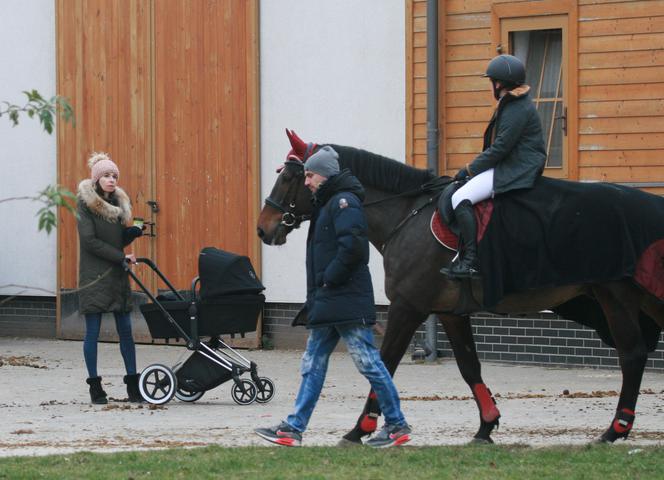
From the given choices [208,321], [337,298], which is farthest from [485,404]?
[208,321]

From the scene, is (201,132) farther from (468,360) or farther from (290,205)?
(468,360)

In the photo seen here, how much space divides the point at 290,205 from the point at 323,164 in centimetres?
89

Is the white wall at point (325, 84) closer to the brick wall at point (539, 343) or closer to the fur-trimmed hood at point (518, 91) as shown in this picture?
the brick wall at point (539, 343)

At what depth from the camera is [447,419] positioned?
11.1 m

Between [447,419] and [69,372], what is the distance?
525 centimetres

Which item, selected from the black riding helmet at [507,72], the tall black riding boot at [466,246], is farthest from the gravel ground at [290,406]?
the black riding helmet at [507,72]

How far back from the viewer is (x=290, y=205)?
10102mm

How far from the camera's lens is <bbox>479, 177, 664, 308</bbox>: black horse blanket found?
9.52m

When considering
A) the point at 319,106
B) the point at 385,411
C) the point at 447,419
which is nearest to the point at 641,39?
the point at 319,106

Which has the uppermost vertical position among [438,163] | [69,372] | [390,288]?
[438,163]

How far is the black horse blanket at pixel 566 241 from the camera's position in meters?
9.52

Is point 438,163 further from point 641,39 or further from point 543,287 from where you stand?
point 543,287

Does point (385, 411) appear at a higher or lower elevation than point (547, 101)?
lower

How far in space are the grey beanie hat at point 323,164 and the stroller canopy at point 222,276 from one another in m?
2.80
